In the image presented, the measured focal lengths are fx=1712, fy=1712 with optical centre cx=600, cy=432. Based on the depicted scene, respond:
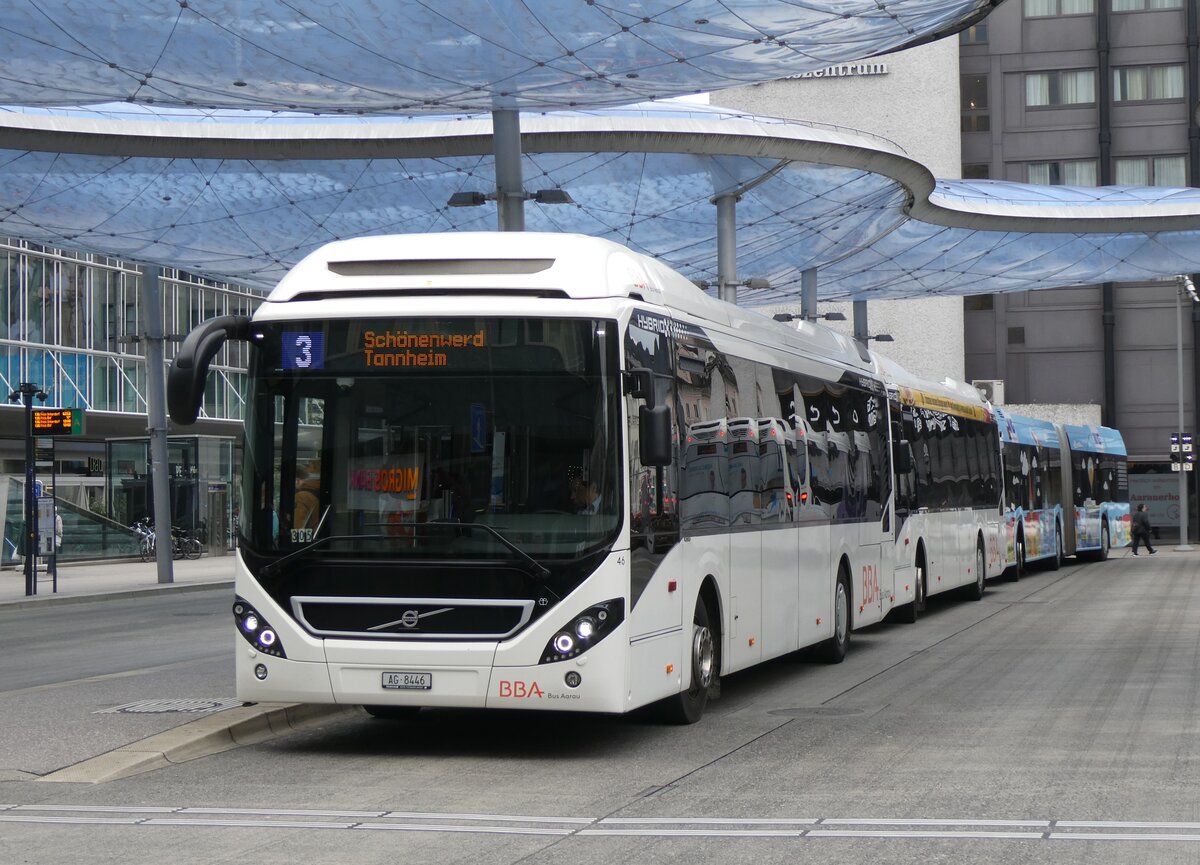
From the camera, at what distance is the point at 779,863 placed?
717 centimetres

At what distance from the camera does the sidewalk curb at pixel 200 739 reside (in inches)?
385

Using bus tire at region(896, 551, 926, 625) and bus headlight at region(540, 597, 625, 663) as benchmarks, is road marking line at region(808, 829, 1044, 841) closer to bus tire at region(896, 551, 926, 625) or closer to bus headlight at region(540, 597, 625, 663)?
bus headlight at region(540, 597, 625, 663)

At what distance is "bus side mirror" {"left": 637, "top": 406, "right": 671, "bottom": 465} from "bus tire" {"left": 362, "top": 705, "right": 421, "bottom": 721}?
299 centimetres

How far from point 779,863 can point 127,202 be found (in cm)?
3266

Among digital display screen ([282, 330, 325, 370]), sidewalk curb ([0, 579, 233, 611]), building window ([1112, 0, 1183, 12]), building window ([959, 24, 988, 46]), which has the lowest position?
sidewalk curb ([0, 579, 233, 611])

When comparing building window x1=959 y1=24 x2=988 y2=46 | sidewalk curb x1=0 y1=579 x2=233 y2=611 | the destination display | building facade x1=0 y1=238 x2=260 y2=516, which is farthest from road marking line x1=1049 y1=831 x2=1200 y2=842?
building window x1=959 y1=24 x2=988 y2=46

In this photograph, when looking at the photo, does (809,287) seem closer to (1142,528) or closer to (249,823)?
(1142,528)

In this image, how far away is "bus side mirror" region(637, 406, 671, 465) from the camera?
10141mm

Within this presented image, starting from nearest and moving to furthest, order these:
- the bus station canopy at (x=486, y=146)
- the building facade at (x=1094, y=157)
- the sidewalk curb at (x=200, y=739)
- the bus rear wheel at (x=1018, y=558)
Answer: the sidewalk curb at (x=200, y=739), the bus station canopy at (x=486, y=146), the bus rear wheel at (x=1018, y=558), the building facade at (x=1094, y=157)

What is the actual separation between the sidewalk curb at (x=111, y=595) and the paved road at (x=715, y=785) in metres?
16.9

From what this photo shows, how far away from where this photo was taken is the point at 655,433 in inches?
399

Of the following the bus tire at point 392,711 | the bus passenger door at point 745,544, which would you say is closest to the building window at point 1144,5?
the bus passenger door at point 745,544

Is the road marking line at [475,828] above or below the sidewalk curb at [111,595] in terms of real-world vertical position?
above

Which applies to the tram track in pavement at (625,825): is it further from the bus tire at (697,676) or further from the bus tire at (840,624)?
the bus tire at (840,624)
